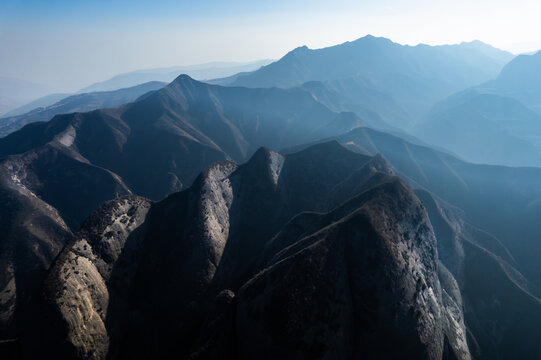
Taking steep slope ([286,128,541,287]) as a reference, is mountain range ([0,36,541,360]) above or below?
above

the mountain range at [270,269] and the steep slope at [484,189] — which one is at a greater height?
the mountain range at [270,269]

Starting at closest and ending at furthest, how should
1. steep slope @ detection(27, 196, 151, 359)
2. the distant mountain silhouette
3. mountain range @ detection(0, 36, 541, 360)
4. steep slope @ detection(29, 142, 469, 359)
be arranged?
steep slope @ detection(29, 142, 469, 359) < the distant mountain silhouette < mountain range @ detection(0, 36, 541, 360) < steep slope @ detection(27, 196, 151, 359)

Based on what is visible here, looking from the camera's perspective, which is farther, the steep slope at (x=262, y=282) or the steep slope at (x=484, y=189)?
the steep slope at (x=484, y=189)

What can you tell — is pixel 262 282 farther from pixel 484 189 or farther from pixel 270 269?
pixel 484 189

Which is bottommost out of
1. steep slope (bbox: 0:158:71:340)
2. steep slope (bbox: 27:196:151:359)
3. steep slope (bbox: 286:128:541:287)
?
steep slope (bbox: 286:128:541:287)

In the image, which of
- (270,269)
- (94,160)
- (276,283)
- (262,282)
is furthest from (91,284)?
(94,160)

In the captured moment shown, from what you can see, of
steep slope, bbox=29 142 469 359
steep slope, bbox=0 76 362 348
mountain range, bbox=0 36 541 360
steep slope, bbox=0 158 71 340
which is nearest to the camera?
steep slope, bbox=29 142 469 359

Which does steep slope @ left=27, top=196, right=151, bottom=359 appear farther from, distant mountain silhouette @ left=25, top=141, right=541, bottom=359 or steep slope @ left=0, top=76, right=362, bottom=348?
steep slope @ left=0, top=76, right=362, bottom=348

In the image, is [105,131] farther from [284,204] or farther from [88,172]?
[284,204]

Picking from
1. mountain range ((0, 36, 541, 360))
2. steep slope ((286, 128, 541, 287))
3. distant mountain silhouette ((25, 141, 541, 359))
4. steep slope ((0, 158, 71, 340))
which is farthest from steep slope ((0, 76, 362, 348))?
steep slope ((286, 128, 541, 287))

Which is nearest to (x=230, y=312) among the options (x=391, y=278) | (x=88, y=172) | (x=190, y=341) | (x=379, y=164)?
(x=190, y=341)

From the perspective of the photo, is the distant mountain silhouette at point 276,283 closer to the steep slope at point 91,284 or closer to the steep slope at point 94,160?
the steep slope at point 91,284

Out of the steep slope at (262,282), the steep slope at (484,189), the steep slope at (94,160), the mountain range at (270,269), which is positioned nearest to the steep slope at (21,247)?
the steep slope at (94,160)
